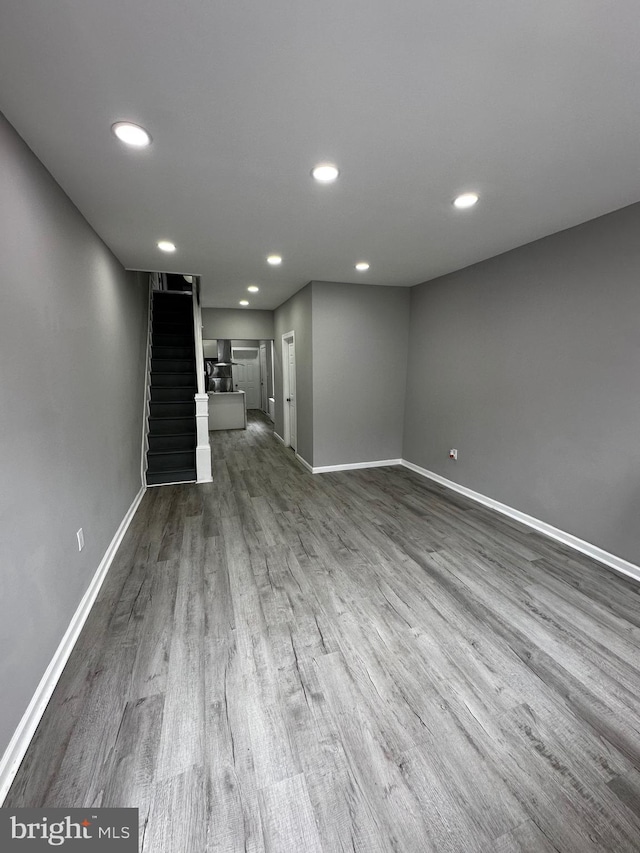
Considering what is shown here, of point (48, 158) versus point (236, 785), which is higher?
point (48, 158)

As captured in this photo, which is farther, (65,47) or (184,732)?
(184,732)

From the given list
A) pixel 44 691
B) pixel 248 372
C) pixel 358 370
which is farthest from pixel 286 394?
pixel 248 372

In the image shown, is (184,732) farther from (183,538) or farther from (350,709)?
(183,538)

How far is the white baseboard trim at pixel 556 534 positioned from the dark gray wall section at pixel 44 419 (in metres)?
3.58

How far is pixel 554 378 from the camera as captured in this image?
301cm

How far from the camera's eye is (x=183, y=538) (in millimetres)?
3107

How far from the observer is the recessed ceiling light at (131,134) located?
5.03ft

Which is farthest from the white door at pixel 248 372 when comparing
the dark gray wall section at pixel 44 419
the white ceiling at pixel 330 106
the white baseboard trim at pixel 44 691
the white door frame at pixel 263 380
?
the white baseboard trim at pixel 44 691

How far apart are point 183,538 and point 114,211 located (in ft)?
8.36

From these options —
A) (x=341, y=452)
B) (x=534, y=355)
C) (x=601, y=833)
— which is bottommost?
(x=601, y=833)

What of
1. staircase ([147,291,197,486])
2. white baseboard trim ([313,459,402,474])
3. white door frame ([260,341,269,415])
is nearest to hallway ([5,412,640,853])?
staircase ([147,291,197,486])

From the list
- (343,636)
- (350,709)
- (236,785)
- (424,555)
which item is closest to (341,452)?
(424,555)

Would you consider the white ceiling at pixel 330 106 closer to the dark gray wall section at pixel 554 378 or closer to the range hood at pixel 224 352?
the dark gray wall section at pixel 554 378

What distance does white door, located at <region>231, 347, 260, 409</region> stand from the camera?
11336 mm
